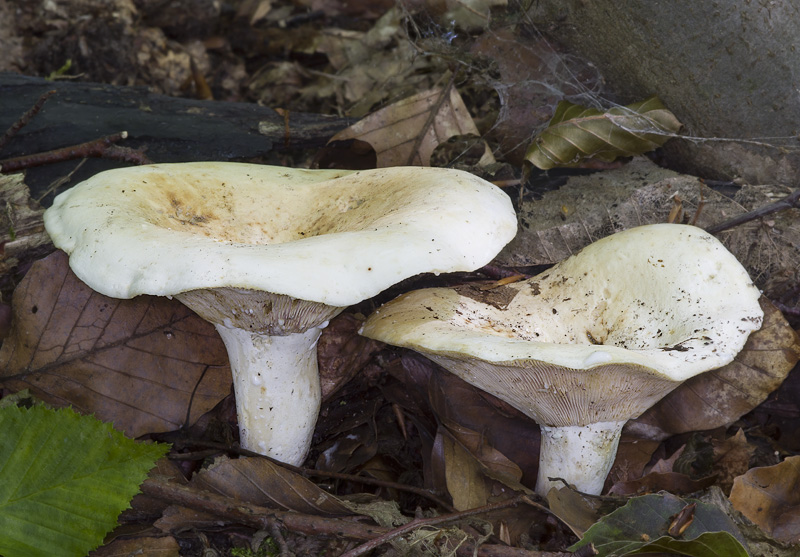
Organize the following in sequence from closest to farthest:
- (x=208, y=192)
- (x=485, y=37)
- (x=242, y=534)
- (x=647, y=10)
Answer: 1. (x=242, y=534)
2. (x=208, y=192)
3. (x=647, y=10)
4. (x=485, y=37)

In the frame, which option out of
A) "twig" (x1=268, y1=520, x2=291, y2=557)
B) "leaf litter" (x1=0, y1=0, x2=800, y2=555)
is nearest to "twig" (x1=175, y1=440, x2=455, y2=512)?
"leaf litter" (x1=0, y1=0, x2=800, y2=555)

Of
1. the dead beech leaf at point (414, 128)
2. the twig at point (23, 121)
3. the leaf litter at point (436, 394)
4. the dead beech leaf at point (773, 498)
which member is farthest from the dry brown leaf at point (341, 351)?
the twig at point (23, 121)

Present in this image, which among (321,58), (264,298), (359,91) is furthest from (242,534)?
(321,58)

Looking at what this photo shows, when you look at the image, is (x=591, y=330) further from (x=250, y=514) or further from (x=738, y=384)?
(x=250, y=514)

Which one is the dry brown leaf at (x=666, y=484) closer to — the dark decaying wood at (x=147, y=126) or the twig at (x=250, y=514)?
the twig at (x=250, y=514)

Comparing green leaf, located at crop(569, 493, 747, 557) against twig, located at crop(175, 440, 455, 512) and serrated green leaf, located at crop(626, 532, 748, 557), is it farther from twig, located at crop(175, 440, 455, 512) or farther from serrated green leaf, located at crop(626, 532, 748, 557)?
twig, located at crop(175, 440, 455, 512)

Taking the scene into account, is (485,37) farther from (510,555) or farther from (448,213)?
(510,555)

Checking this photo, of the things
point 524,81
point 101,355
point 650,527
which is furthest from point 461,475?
point 524,81
